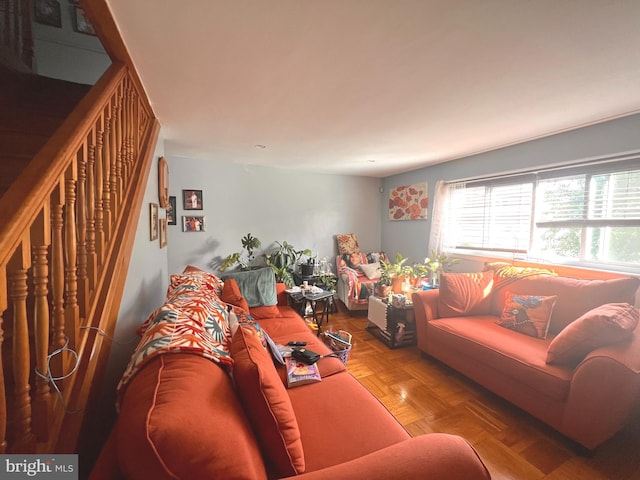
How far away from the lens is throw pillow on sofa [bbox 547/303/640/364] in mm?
1436

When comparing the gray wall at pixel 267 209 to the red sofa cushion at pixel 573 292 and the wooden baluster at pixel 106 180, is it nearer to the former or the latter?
the wooden baluster at pixel 106 180

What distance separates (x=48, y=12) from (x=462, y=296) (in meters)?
4.43

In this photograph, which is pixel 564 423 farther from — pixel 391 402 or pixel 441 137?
pixel 441 137

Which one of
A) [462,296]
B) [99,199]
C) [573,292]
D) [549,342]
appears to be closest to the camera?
[99,199]

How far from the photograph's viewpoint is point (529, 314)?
2.04m

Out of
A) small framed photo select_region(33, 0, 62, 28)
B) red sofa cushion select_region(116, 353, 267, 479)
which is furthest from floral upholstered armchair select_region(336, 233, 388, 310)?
small framed photo select_region(33, 0, 62, 28)

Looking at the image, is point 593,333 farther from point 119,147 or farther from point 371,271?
point 119,147

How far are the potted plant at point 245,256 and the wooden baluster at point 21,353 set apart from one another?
2.96 m

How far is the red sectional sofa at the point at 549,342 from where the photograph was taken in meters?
1.36

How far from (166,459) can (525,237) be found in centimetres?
344

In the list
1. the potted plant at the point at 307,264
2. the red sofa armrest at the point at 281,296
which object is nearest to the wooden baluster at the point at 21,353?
the red sofa armrest at the point at 281,296

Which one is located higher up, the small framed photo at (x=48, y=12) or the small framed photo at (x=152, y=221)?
the small framed photo at (x=48, y=12)

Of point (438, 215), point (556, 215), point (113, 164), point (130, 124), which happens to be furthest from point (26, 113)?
point (556, 215)

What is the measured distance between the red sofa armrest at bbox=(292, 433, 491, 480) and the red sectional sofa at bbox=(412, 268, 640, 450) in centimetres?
119
